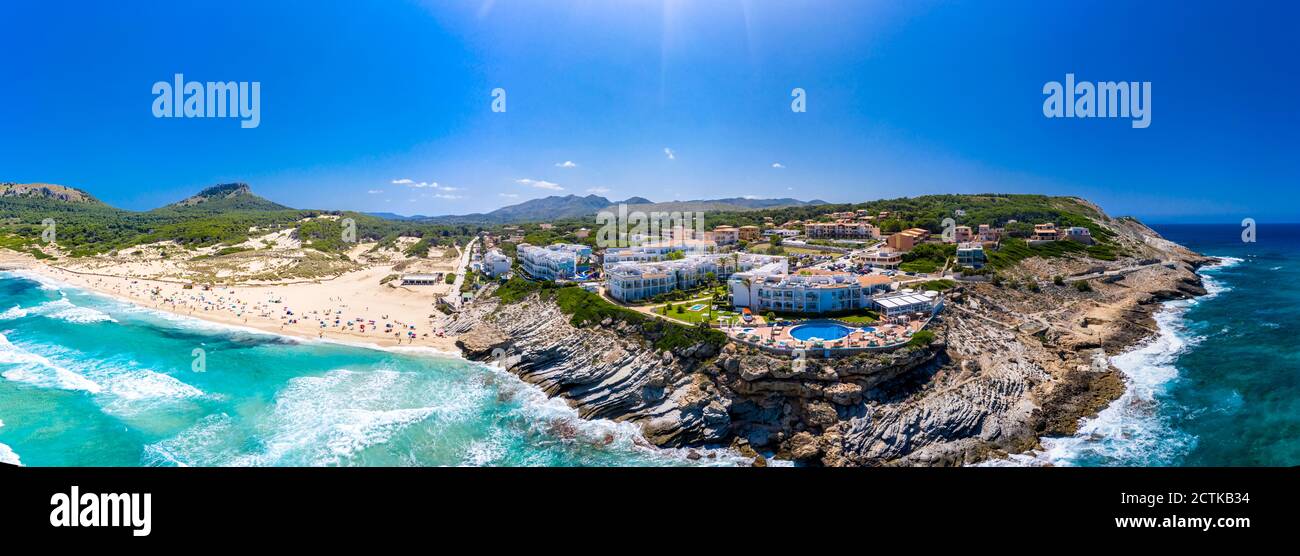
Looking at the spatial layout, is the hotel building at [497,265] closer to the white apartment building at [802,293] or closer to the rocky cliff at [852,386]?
the rocky cliff at [852,386]

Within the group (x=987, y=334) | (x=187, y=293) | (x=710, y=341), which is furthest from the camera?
(x=187, y=293)

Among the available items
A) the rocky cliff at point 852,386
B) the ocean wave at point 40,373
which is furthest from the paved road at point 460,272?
the ocean wave at point 40,373

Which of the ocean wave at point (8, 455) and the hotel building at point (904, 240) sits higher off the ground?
the hotel building at point (904, 240)

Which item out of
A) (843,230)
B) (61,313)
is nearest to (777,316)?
(843,230)

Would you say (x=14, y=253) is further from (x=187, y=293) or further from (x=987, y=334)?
(x=987, y=334)
